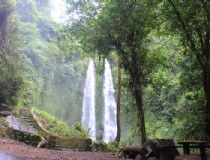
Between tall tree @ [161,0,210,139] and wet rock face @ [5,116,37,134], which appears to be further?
wet rock face @ [5,116,37,134]

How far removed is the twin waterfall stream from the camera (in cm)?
2877

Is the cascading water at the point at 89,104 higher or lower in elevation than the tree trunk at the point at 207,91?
higher

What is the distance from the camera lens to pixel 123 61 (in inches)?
464

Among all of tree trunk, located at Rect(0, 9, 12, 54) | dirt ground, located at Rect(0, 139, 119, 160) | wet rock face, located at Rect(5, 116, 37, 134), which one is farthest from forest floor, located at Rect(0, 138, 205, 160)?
tree trunk, located at Rect(0, 9, 12, 54)

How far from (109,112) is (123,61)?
1925 cm

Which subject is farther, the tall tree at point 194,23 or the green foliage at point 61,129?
the green foliage at point 61,129

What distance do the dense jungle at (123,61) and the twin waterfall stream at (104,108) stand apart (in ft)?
1.90

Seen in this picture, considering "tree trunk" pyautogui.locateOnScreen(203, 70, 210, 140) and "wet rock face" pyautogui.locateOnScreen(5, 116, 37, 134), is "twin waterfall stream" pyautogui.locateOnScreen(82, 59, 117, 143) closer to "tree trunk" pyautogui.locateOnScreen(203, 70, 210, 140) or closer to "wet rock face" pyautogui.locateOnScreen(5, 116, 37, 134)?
"wet rock face" pyautogui.locateOnScreen(5, 116, 37, 134)

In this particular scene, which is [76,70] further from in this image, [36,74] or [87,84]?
[36,74]

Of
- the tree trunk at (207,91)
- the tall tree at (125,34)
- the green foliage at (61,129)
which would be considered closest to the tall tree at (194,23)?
the tree trunk at (207,91)

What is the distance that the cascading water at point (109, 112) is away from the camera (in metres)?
28.7

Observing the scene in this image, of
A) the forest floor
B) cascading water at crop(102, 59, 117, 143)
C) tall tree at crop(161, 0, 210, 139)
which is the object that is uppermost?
cascading water at crop(102, 59, 117, 143)

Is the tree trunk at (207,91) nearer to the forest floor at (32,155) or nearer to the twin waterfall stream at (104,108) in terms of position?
the forest floor at (32,155)

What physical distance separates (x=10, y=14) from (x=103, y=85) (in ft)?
49.1
